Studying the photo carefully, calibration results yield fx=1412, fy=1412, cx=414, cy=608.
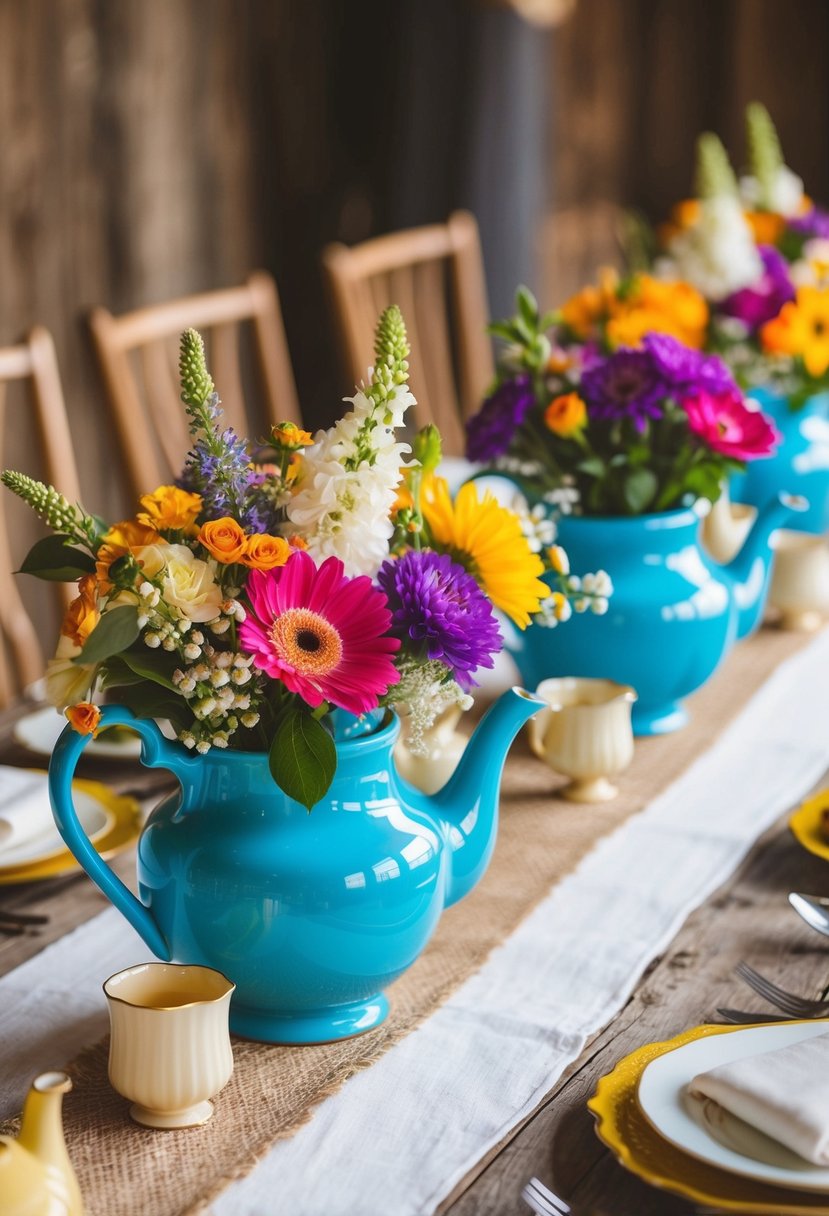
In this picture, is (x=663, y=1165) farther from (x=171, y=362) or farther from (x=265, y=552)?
(x=171, y=362)

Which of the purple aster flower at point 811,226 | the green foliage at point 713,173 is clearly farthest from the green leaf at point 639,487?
the purple aster flower at point 811,226

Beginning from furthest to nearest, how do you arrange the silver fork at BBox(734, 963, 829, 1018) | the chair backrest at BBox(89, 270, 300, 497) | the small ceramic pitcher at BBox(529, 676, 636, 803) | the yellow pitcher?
the chair backrest at BBox(89, 270, 300, 497) < the small ceramic pitcher at BBox(529, 676, 636, 803) < the silver fork at BBox(734, 963, 829, 1018) < the yellow pitcher

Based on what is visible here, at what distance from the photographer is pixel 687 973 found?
940mm

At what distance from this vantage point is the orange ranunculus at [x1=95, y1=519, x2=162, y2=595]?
30.6 inches

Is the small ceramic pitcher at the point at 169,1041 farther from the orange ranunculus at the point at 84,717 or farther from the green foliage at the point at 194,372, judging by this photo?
the green foliage at the point at 194,372

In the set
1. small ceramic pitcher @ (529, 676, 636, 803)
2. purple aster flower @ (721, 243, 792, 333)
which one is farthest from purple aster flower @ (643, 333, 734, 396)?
purple aster flower @ (721, 243, 792, 333)

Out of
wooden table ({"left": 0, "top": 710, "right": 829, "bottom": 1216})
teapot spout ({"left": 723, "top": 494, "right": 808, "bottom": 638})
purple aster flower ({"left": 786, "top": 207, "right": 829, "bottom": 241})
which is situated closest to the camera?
wooden table ({"left": 0, "top": 710, "right": 829, "bottom": 1216})

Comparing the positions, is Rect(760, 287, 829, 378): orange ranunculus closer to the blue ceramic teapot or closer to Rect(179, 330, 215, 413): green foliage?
the blue ceramic teapot

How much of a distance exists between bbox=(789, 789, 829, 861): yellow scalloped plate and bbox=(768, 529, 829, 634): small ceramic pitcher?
18.3 inches

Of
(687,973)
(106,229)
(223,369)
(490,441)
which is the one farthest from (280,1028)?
(106,229)

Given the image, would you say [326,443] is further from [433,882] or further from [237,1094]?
[237,1094]

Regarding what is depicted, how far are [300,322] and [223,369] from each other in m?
1.54

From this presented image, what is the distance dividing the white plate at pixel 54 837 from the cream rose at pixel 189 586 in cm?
36

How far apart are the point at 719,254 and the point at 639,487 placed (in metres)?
0.66
